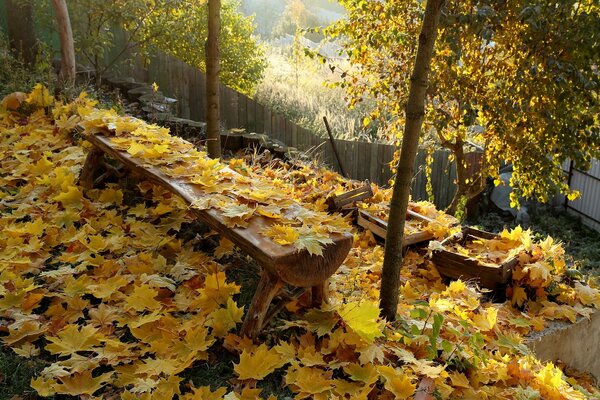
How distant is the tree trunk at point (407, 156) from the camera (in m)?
2.41

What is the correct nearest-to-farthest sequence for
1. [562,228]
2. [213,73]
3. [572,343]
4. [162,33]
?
[572,343], [213,73], [162,33], [562,228]

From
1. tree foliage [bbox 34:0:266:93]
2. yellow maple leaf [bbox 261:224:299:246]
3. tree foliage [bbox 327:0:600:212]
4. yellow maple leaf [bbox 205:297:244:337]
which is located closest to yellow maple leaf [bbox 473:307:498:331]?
yellow maple leaf [bbox 261:224:299:246]

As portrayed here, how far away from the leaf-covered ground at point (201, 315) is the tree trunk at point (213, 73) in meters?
0.58

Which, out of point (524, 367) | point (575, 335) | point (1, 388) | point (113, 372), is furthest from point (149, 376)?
point (575, 335)

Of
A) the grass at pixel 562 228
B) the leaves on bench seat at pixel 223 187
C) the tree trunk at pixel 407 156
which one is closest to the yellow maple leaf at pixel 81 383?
the leaves on bench seat at pixel 223 187

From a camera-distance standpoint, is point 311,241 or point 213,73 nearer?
point 311,241

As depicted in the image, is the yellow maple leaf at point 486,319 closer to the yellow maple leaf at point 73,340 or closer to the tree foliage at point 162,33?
the yellow maple leaf at point 73,340

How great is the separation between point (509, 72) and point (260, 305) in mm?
4864

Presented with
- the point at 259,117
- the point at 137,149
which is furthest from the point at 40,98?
the point at 259,117

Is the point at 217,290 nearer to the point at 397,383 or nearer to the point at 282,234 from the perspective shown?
the point at 282,234

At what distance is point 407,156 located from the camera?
A: 254 cm

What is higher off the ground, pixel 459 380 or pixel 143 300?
pixel 143 300

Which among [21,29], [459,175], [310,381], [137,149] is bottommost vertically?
[459,175]

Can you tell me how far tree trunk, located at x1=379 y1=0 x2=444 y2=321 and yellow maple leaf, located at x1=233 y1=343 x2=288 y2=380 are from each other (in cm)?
72
